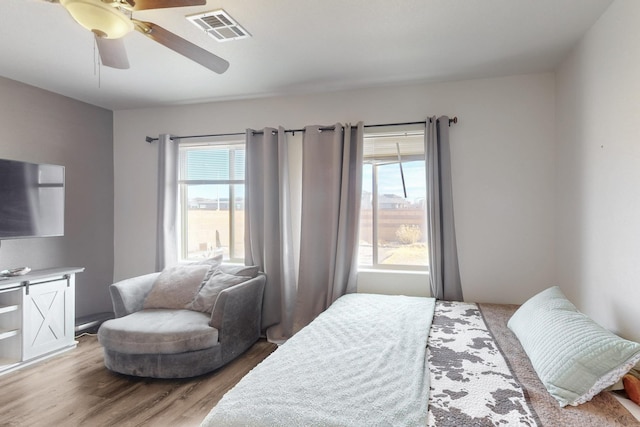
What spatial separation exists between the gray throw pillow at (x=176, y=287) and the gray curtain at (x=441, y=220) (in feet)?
6.85

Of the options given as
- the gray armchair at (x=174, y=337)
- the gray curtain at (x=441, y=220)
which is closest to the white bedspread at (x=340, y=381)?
the gray curtain at (x=441, y=220)

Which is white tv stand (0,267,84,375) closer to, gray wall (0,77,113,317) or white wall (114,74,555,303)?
gray wall (0,77,113,317)

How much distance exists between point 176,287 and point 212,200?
3.55 feet

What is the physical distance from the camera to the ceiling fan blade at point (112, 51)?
1808 millimetres

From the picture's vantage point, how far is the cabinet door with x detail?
2.93 m

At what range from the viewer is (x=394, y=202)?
11.1ft

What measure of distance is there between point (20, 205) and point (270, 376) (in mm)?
2822

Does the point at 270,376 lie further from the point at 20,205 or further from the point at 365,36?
the point at 20,205

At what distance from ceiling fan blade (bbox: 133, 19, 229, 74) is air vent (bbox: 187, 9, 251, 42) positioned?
346mm

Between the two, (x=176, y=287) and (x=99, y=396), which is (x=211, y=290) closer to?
(x=176, y=287)

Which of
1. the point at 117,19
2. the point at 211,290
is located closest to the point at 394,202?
the point at 211,290

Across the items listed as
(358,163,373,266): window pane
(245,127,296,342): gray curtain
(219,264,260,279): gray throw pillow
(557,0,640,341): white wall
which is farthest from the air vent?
(557,0,640,341): white wall

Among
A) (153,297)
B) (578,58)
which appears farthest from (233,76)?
(578,58)

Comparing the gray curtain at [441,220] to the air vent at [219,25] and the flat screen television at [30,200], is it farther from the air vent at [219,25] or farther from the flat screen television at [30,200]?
the flat screen television at [30,200]
